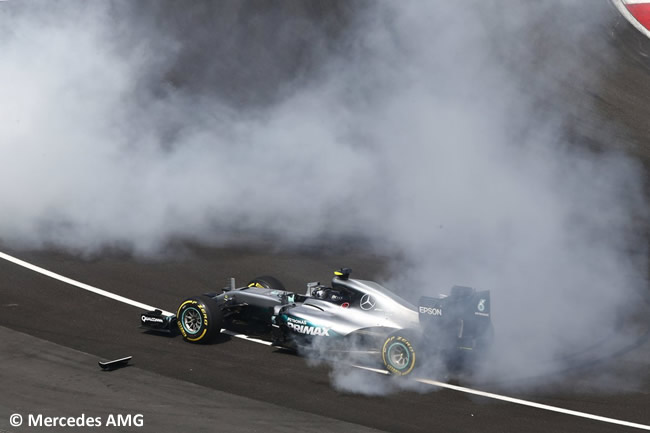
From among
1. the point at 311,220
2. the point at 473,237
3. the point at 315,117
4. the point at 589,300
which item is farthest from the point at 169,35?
the point at 589,300

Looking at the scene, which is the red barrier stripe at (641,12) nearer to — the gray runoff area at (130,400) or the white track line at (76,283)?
the white track line at (76,283)

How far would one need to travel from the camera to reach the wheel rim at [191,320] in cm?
1104

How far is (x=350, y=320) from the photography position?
35.0 ft

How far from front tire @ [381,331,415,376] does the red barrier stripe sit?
715 inches

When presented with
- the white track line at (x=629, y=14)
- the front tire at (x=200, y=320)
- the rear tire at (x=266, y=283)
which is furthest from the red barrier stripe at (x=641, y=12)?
the front tire at (x=200, y=320)

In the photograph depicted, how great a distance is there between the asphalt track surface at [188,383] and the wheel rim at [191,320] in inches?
9.4

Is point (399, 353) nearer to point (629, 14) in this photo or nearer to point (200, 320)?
point (200, 320)

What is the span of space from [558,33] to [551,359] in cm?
1600

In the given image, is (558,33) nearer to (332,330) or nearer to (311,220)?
(311,220)

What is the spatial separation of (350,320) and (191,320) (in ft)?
7.56

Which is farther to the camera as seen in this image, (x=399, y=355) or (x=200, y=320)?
(x=200, y=320)

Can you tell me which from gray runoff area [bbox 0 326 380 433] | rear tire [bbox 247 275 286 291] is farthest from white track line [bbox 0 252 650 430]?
gray runoff area [bbox 0 326 380 433]

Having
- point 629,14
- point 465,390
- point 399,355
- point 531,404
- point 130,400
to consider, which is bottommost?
point 130,400

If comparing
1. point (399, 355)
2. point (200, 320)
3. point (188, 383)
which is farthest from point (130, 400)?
point (399, 355)
